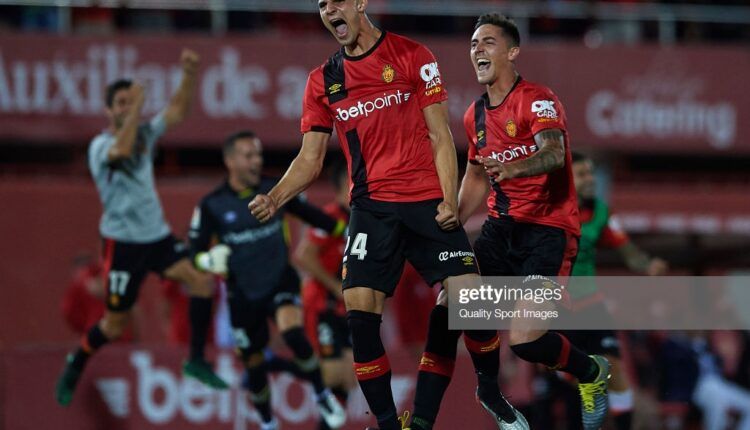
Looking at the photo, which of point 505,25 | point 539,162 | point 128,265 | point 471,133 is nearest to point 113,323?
point 128,265

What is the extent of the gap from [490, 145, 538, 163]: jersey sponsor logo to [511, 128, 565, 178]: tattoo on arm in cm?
15

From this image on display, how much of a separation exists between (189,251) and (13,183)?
5.80m

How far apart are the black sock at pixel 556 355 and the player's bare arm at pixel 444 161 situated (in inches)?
36.9

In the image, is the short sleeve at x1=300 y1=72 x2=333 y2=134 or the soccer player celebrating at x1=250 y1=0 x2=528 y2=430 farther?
the short sleeve at x1=300 y1=72 x2=333 y2=134

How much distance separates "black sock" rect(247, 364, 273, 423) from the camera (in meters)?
10.5

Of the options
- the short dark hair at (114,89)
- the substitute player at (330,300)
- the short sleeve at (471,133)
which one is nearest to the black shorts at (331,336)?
the substitute player at (330,300)

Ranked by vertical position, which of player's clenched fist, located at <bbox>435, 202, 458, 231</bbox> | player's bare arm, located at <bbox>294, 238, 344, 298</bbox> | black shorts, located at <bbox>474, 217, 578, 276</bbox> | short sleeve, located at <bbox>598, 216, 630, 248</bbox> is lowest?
player's bare arm, located at <bbox>294, 238, 344, 298</bbox>

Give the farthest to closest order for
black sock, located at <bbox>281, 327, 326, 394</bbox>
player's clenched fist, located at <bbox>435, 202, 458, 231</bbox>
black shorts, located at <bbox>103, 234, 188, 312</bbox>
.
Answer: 1. black shorts, located at <bbox>103, 234, 188, 312</bbox>
2. black sock, located at <bbox>281, 327, 326, 394</bbox>
3. player's clenched fist, located at <bbox>435, 202, 458, 231</bbox>

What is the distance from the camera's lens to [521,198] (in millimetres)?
7910

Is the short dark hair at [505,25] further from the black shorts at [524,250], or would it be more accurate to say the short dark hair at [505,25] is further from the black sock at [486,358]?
the black sock at [486,358]

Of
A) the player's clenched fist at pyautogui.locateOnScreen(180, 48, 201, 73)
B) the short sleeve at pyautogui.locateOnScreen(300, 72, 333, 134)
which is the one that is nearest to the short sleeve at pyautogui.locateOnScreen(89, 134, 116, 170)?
the player's clenched fist at pyautogui.locateOnScreen(180, 48, 201, 73)

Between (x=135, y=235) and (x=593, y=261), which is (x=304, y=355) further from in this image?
(x=593, y=261)

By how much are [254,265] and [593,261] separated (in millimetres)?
2792

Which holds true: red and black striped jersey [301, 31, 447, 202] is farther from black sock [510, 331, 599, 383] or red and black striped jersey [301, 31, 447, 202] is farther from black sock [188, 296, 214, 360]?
black sock [188, 296, 214, 360]
